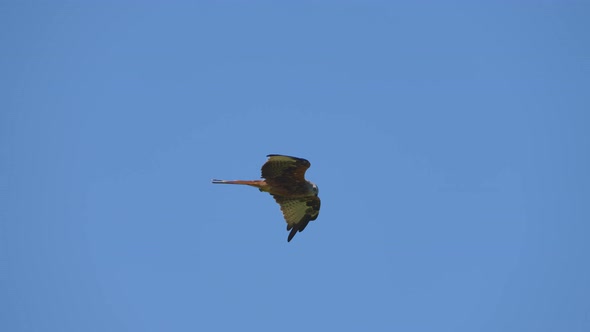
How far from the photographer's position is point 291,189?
15023 mm

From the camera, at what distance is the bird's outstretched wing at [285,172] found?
14.1 meters

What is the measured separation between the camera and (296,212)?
15586 millimetres

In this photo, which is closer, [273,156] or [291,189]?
[273,156]

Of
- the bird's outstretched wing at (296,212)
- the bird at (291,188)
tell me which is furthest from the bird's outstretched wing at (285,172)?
the bird's outstretched wing at (296,212)

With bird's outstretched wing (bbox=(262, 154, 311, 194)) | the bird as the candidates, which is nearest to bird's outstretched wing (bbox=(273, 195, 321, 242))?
the bird

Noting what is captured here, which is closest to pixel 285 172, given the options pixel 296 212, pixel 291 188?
pixel 291 188

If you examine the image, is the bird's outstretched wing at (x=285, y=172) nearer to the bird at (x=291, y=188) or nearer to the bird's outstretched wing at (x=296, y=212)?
the bird at (x=291, y=188)

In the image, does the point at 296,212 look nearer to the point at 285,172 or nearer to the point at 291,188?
the point at 291,188

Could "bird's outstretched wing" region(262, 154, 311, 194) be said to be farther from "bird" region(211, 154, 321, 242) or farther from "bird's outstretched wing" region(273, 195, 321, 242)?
"bird's outstretched wing" region(273, 195, 321, 242)

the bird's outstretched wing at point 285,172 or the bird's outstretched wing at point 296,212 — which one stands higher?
the bird's outstretched wing at point 285,172

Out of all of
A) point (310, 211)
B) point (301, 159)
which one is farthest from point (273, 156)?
point (310, 211)

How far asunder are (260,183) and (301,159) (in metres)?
1.26

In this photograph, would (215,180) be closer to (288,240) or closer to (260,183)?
(260,183)

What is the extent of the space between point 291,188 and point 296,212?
0.84 metres
